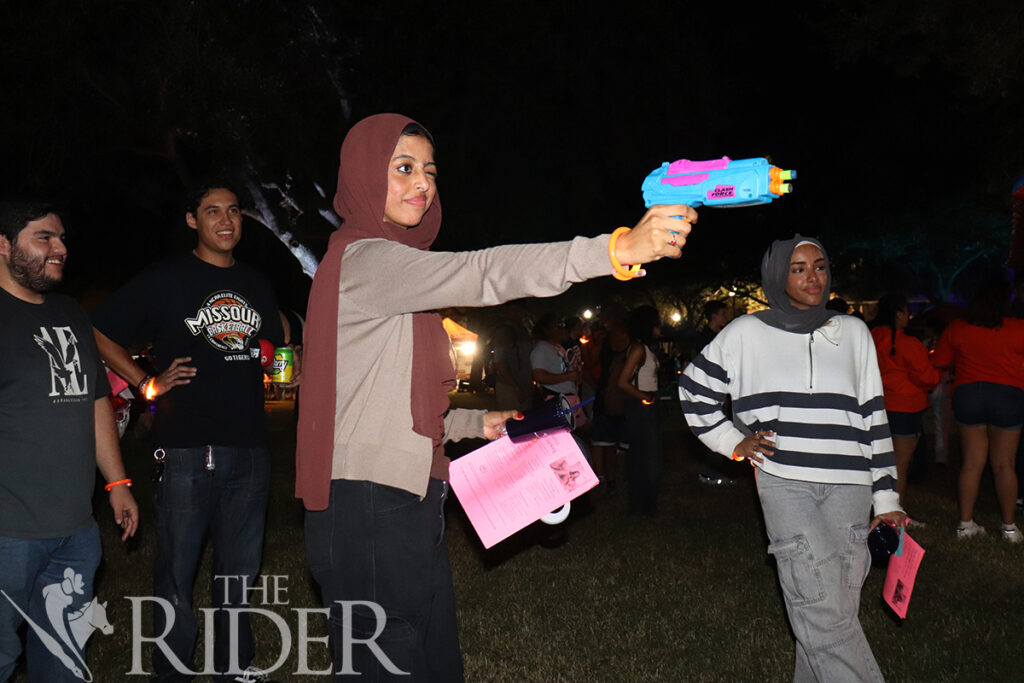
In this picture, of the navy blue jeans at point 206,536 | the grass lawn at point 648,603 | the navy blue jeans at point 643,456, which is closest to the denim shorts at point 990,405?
the grass lawn at point 648,603

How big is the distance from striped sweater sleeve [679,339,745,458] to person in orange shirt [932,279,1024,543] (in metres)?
4.61

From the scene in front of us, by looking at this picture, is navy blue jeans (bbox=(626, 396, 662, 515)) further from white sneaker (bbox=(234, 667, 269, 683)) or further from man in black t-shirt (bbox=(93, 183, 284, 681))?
man in black t-shirt (bbox=(93, 183, 284, 681))

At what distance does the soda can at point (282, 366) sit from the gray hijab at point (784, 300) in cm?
247

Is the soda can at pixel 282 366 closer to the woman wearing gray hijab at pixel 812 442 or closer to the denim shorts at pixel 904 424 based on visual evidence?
the woman wearing gray hijab at pixel 812 442

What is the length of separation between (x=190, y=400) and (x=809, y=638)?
3.13m

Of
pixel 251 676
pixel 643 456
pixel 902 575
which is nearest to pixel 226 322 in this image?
Answer: pixel 251 676

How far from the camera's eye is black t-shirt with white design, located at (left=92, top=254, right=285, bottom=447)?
4336 mm

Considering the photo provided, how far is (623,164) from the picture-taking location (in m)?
23.9

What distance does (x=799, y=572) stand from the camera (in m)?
3.96

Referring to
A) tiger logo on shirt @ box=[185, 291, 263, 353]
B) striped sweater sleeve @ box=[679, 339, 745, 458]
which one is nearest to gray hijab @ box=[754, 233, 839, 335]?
striped sweater sleeve @ box=[679, 339, 745, 458]

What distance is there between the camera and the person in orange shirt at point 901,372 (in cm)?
853

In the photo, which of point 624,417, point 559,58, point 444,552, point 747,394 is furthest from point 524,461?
point 559,58

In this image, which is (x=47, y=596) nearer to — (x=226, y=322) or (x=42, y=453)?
(x=42, y=453)

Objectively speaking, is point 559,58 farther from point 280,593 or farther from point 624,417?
point 280,593
